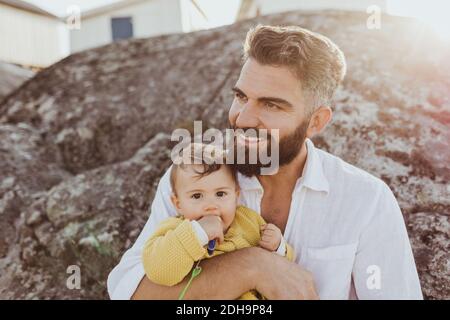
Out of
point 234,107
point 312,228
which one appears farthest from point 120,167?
point 312,228

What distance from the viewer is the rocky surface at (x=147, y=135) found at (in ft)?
11.7

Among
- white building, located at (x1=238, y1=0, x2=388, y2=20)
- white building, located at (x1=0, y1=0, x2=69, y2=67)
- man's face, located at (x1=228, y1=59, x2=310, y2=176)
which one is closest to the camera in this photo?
man's face, located at (x1=228, y1=59, x2=310, y2=176)

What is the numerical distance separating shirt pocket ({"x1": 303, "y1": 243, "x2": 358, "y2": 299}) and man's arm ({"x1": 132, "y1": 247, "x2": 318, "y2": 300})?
156mm

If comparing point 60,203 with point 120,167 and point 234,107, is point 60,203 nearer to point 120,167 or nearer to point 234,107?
point 120,167

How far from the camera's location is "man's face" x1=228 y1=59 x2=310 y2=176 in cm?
229

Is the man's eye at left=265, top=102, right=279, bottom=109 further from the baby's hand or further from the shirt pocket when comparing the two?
the shirt pocket

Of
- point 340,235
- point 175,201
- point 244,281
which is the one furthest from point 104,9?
point 244,281

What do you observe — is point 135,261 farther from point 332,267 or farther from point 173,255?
point 332,267

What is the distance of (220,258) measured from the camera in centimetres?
212

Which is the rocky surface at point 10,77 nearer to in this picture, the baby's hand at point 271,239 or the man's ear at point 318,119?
the man's ear at point 318,119

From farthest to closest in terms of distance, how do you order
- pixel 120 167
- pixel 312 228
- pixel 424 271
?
1. pixel 120 167
2. pixel 424 271
3. pixel 312 228

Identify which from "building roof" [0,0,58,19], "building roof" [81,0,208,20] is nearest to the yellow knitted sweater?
"building roof" [81,0,208,20]

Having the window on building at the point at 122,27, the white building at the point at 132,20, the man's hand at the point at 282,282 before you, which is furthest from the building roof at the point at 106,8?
the man's hand at the point at 282,282
